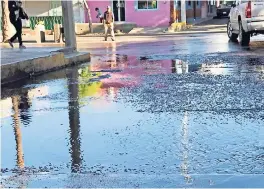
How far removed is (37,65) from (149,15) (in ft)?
80.7

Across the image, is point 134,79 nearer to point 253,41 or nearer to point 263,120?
point 263,120

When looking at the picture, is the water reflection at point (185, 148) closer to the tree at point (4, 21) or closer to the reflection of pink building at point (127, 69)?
the reflection of pink building at point (127, 69)

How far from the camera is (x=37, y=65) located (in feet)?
39.9

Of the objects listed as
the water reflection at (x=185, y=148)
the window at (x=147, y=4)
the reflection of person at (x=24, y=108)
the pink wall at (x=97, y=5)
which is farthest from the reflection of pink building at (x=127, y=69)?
the pink wall at (x=97, y=5)

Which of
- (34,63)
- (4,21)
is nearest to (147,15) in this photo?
(4,21)

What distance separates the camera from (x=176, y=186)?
14.5 feet

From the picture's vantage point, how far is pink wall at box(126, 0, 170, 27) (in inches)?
1405

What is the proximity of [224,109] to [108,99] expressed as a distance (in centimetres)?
200

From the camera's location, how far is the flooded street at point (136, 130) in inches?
186

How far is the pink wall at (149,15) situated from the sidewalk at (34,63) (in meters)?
21.0

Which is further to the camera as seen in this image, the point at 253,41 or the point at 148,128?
the point at 253,41

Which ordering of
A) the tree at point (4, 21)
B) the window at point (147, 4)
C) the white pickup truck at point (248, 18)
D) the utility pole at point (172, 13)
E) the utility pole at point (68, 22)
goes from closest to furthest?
the utility pole at point (68, 22), the white pickup truck at point (248, 18), the tree at point (4, 21), the utility pole at point (172, 13), the window at point (147, 4)

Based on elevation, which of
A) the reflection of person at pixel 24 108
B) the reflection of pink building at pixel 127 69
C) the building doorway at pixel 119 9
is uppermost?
the building doorway at pixel 119 9

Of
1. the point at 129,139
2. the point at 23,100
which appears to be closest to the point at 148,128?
the point at 129,139
